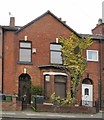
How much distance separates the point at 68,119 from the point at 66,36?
40.0ft

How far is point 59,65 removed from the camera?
37438 millimetres

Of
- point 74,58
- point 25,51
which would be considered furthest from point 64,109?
point 25,51

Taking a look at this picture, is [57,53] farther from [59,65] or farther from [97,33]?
[97,33]

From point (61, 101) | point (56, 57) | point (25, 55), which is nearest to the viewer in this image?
point (61, 101)

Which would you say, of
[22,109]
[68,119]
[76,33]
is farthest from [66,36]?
[68,119]

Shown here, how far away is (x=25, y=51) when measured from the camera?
37781 millimetres

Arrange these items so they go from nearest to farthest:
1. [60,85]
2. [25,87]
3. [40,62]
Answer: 1. [60,85]
2. [25,87]
3. [40,62]

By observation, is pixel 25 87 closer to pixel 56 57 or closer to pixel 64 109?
pixel 56 57

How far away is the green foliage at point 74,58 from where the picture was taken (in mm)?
35750

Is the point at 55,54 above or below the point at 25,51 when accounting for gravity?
below

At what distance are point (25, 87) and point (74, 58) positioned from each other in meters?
5.35

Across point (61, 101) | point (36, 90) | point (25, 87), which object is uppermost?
point (25, 87)

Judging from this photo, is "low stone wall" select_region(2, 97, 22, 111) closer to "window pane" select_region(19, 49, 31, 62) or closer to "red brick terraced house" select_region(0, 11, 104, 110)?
"red brick terraced house" select_region(0, 11, 104, 110)

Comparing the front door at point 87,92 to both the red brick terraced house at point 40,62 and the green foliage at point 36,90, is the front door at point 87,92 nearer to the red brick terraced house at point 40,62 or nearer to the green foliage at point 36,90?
the red brick terraced house at point 40,62
